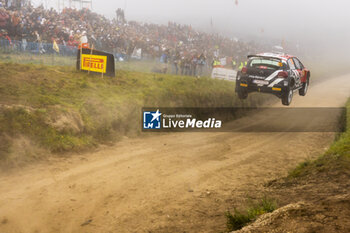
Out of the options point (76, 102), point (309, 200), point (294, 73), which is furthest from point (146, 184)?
point (76, 102)

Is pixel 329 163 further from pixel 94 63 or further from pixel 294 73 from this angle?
pixel 94 63

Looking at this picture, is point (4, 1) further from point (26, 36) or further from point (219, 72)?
point (219, 72)

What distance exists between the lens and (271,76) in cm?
880

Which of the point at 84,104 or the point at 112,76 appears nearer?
the point at 84,104

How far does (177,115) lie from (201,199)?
27.0 feet

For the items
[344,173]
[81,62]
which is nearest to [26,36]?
[81,62]

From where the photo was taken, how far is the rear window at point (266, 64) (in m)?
9.01

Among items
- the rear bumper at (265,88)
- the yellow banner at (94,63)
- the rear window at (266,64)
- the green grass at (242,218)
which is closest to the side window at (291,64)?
the rear window at (266,64)

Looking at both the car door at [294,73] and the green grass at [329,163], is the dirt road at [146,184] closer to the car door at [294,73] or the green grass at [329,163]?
the green grass at [329,163]

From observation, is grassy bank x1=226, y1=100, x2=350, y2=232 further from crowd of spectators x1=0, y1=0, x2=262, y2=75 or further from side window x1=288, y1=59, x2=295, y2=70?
crowd of spectators x1=0, y1=0, x2=262, y2=75

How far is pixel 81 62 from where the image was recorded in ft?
47.8

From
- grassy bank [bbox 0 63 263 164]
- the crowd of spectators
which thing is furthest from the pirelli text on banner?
the crowd of spectators

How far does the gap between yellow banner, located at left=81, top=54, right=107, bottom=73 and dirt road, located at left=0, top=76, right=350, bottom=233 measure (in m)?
4.14

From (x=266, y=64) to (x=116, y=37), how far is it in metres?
→ 10.2
